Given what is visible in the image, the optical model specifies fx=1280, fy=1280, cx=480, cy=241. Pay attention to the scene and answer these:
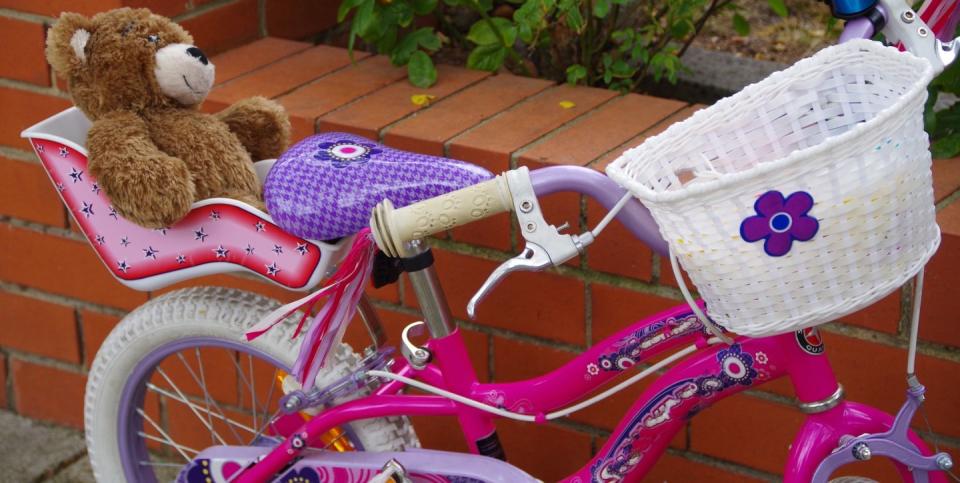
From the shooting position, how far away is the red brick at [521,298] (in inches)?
79.9

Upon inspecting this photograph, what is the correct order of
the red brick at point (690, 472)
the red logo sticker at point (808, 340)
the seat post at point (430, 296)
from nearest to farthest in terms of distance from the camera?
the red logo sticker at point (808, 340) → the seat post at point (430, 296) → the red brick at point (690, 472)

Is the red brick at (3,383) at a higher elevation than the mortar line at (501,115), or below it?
below

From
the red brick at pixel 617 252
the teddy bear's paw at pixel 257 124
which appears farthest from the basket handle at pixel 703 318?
the teddy bear's paw at pixel 257 124

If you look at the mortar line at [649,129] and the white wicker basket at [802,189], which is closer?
the white wicker basket at [802,189]

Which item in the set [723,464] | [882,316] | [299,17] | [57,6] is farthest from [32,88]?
[882,316]

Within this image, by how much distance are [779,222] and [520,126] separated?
88cm

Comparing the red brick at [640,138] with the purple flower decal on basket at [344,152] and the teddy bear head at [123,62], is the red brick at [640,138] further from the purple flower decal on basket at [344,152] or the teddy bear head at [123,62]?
the teddy bear head at [123,62]

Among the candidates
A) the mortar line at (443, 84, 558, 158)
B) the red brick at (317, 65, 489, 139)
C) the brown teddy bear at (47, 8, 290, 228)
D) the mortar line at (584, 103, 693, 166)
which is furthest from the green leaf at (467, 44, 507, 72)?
the brown teddy bear at (47, 8, 290, 228)

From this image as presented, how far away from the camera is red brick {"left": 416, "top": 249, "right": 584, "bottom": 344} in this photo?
203 centimetres

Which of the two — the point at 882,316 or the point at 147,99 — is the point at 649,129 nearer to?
the point at 882,316

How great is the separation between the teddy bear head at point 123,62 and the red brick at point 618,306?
0.69 m

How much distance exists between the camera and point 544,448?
7.20ft

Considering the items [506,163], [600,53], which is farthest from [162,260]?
[600,53]

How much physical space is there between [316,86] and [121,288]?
560mm
